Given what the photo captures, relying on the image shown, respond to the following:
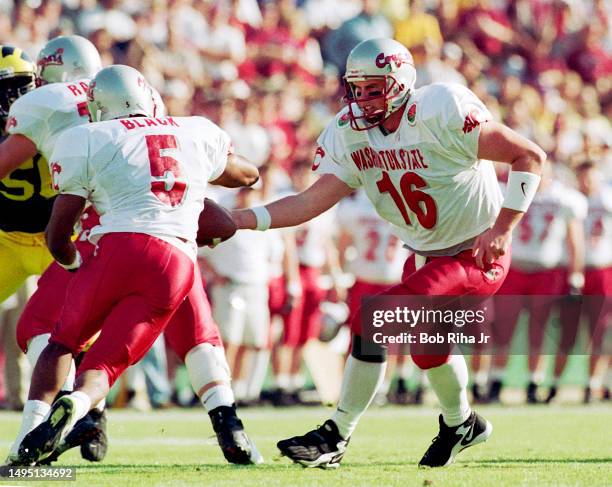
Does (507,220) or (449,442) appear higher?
(507,220)

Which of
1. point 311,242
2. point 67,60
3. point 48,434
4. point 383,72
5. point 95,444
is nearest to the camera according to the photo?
point 48,434

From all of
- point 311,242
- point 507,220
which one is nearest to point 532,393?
point 311,242

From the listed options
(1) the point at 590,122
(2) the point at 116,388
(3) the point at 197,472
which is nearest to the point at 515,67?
(1) the point at 590,122

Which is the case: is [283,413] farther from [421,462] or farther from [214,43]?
[214,43]

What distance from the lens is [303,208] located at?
586 centimetres

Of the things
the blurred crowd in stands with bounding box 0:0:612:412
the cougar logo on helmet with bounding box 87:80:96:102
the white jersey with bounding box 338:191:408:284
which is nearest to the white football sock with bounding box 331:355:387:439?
the cougar logo on helmet with bounding box 87:80:96:102

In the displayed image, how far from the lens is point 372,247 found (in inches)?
413

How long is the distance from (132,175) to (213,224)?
58cm

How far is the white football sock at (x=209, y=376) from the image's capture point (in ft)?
18.4

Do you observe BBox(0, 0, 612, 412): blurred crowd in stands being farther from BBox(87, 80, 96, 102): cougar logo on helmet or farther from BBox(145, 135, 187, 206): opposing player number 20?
BBox(145, 135, 187, 206): opposing player number 20

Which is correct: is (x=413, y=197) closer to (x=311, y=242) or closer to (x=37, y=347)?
(x=37, y=347)

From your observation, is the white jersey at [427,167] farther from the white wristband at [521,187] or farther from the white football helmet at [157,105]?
the white football helmet at [157,105]

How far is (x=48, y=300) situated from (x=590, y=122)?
8080 millimetres

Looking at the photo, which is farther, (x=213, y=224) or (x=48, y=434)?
(x=213, y=224)
